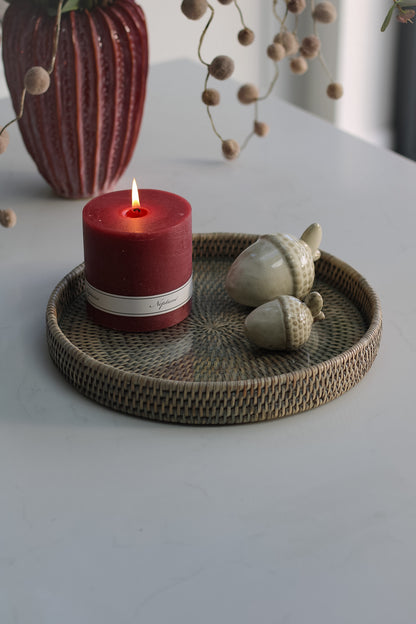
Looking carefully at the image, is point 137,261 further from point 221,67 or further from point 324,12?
point 324,12

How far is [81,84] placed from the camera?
76 cm

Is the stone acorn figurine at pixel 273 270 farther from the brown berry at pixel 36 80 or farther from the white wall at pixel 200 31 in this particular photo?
the white wall at pixel 200 31

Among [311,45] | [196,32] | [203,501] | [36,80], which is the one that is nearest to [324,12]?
[311,45]

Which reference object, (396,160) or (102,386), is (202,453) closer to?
(102,386)

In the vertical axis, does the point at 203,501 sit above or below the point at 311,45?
below

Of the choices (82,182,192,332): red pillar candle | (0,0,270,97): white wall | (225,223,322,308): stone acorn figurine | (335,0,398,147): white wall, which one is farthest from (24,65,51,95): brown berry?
(335,0,398,147): white wall

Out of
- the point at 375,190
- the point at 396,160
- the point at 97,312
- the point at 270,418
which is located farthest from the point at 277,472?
the point at 396,160

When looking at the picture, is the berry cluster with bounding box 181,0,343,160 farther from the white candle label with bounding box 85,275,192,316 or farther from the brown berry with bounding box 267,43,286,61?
the white candle label with bounding box 85,275,192,316

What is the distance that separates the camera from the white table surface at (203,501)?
1.33ft

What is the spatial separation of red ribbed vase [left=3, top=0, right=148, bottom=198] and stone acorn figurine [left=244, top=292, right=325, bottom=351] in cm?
34

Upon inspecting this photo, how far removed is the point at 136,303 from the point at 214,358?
75 millimetres

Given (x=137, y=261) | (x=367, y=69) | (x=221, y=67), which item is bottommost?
(x=367, y=69)

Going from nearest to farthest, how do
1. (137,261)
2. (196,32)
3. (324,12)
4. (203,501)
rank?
(203,501) → (137,261) → (324,12) → (196,32)

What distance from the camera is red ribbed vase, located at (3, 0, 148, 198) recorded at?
74 centimetres
